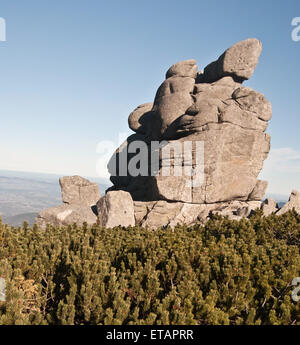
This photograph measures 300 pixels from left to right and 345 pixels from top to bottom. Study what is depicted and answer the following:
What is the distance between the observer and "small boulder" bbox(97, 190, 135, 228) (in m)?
24.1

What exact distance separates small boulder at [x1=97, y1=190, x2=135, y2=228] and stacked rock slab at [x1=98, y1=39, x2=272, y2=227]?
0.53 meters

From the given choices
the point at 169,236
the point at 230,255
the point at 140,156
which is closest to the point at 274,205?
the point at 140,156

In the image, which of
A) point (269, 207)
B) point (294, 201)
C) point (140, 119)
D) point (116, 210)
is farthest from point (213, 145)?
point (140, 119)

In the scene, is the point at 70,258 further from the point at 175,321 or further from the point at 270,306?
the point at 270,306

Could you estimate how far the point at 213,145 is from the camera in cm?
2797

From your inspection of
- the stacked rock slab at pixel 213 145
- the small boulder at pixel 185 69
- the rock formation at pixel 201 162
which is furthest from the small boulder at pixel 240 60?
the small boulder at pixel 185 69

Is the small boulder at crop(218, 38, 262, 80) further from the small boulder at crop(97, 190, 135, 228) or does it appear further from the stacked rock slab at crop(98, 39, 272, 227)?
the small boulder at crop(97, 190, 135, 228)

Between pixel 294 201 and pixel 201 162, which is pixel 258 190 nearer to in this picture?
pixel 294 201

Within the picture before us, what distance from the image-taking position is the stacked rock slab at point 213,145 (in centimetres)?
2773

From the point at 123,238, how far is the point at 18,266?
466cm

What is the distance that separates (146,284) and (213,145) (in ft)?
72.5

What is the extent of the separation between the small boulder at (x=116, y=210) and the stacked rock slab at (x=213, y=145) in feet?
1.75

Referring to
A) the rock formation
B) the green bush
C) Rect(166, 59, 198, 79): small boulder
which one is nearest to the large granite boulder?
the rock formation

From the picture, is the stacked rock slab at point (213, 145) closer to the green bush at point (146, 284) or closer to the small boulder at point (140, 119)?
the small boulder at point (140, 119)
